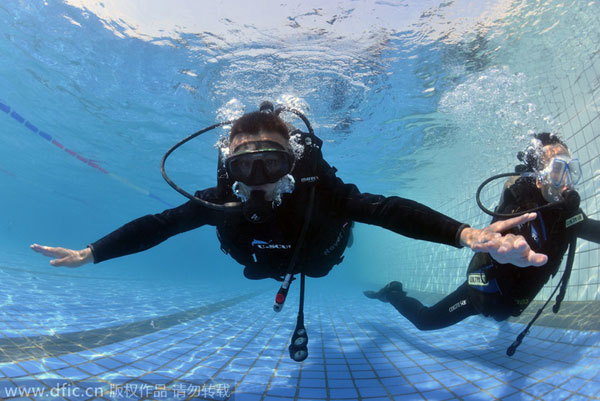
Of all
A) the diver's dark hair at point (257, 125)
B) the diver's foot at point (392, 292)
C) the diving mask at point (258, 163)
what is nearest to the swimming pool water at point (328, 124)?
the diver's foot at point (392, 292)

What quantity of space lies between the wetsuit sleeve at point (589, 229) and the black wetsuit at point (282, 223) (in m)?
2.67

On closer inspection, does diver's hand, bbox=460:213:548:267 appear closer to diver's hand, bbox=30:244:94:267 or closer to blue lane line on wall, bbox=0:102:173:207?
diver's hand, bbox=30:244:94:267

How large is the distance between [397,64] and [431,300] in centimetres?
888

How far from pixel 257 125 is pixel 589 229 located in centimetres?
410

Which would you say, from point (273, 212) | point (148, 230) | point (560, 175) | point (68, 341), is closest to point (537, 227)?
point (560, 175)

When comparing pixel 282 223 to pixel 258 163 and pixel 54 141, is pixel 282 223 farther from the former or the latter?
pixel 54 141

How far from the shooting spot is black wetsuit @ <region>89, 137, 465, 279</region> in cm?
278

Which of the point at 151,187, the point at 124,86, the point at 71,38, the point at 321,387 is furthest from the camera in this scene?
the point at 151,187

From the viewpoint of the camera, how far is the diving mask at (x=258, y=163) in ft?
9.16

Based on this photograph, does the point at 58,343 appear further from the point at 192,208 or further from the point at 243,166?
the point at 243,166

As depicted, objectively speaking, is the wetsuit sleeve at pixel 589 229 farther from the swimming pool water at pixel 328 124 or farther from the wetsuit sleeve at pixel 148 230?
the wetsuit sleeve at pixel 148 230

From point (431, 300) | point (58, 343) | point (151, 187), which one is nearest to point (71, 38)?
point (58, 343)

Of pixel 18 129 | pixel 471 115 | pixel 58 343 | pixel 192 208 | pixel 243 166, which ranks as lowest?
pixel 58 343

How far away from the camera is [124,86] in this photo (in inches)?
438
